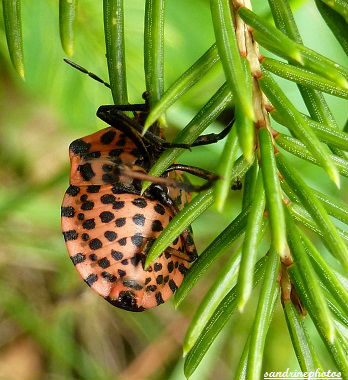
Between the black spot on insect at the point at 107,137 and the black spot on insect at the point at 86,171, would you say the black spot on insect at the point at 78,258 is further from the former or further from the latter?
the black spot on insect at the point at 107,137

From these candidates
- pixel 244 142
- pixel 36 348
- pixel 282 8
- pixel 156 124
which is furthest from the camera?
pixel 36 348

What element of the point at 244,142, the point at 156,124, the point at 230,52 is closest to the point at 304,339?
the point at 244,142

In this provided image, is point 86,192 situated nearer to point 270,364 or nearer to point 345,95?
point 345,95

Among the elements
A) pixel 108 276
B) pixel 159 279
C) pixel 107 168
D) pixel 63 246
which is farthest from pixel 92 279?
pixel 63 246

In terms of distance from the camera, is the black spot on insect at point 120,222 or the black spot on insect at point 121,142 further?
the black spot on insect at point 121,142

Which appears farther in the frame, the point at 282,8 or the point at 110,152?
the point at 110,152

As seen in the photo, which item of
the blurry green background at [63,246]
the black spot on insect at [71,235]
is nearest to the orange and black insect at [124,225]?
the black spot on insect at [71,235]
